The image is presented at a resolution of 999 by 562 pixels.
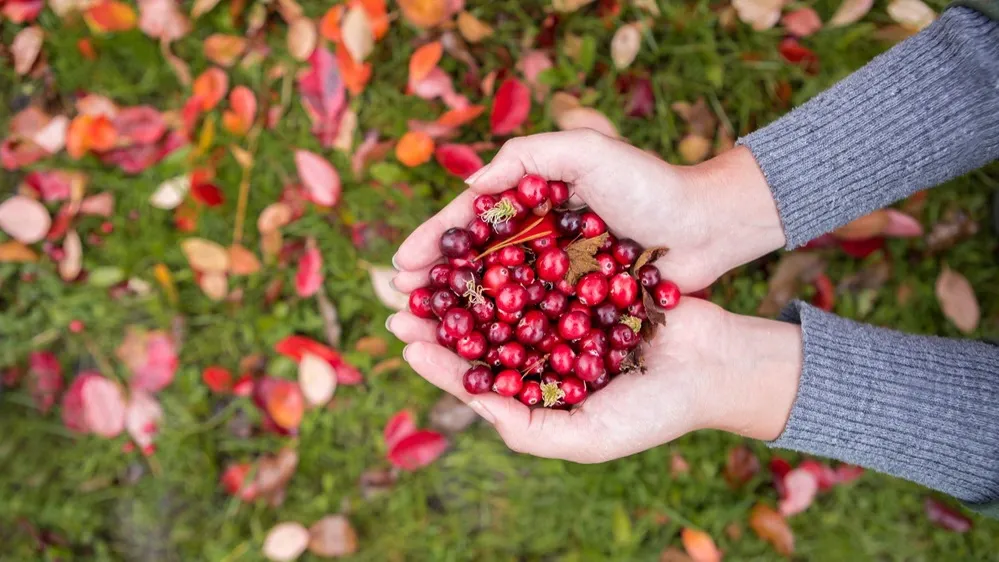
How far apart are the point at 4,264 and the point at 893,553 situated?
14.4 feet

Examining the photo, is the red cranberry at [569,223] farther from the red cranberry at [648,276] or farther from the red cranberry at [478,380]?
the red cranberry at [478,380]

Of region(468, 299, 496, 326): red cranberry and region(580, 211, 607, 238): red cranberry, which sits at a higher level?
region(580, 211, 607, 238): red cranberry

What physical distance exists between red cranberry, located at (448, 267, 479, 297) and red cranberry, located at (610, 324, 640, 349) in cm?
48

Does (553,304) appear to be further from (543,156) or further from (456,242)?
(543,156)

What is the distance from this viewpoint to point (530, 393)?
2.42 metres

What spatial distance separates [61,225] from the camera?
12.0 ft

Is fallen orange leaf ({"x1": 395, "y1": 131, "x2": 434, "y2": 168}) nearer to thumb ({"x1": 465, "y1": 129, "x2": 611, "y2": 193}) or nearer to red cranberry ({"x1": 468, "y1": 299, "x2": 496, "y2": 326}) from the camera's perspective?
thumb ({"x1": 465, "y1": 129, "x2": 611, "y2": 193})

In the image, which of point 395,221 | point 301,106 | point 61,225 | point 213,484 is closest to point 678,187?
point 395,221

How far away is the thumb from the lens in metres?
2.44

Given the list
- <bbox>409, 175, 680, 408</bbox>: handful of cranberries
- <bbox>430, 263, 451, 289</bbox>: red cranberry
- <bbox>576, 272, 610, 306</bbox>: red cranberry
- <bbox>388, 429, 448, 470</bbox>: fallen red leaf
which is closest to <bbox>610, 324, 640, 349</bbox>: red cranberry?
<bbox>409, 175, 680, 408</bbox>: handful of cranberries

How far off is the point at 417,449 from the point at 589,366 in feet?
4.30

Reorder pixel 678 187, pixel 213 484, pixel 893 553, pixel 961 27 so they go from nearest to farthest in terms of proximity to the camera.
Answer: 1. pixel 961 27
2. pixel 678 187
3. pixel 893 553
4. pixel 213 484

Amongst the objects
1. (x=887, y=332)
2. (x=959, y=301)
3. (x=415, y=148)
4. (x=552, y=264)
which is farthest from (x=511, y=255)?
(x=959, y=301)

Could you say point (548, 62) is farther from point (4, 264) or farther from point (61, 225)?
point (4, 264)
